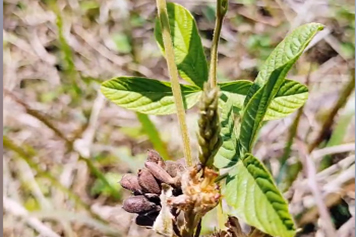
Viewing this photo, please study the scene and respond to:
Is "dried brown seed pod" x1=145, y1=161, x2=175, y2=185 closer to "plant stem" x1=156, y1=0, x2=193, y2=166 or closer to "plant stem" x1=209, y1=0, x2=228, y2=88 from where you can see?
"plant stem" x1=156, y1=0, x2=193, y2=166

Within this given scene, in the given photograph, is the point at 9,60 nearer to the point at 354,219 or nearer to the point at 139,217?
the point at 354,219

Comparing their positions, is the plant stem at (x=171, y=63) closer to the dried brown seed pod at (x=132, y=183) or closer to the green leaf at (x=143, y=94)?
the dried brown seed pod at (x=132, y=183)

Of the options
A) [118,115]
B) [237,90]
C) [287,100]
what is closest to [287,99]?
[287,100]

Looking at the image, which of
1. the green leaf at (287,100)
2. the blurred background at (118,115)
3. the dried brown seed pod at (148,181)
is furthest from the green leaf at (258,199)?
the blurred background at (118,115)

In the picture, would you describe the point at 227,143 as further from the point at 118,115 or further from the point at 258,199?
the point at 118,115

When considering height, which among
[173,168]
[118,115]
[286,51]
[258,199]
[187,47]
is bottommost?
[258,199]

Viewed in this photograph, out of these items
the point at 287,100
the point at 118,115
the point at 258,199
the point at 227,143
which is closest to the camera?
the point at 258,199

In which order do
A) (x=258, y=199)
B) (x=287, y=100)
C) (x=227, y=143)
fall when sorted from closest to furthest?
(x=258, y=199) < (x=227, y=143) < (x=287, y=100)

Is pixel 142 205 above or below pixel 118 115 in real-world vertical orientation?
below
